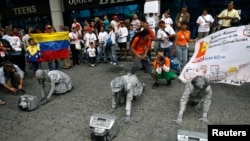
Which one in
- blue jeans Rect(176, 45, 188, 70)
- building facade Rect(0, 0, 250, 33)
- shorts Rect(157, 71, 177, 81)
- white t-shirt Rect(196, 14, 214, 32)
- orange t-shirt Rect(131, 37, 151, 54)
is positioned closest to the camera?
shorts Rect(157, 71, 177, 81)

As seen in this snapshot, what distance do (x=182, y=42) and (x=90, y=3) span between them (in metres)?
9.44

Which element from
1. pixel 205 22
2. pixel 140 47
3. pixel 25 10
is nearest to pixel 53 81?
→ pixel 140 47

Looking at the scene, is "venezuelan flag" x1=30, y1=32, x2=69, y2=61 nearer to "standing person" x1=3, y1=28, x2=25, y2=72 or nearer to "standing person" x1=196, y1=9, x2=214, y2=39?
"standing person" x1=3, y1=28, x2=25, y2=72

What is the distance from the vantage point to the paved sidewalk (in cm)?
410

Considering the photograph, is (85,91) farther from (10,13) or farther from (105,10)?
(10,13)

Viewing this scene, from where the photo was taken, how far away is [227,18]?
730cm

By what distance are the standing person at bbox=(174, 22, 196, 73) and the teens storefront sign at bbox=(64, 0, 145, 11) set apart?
619cm

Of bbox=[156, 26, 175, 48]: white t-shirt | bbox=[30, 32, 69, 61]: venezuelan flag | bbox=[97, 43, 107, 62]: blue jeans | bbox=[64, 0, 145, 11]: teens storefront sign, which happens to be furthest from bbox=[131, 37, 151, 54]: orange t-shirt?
bbox=[64, 0, 145, 11]: teens storefront sign

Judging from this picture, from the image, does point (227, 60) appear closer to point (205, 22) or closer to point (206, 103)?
point (206, 103)

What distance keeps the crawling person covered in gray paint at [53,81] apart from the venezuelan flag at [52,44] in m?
2.36

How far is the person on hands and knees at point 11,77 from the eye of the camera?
19.9 ft

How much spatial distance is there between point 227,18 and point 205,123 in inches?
185

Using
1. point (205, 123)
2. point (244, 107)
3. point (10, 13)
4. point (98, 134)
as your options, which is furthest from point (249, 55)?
point (10, 13)

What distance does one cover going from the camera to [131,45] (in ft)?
21.0
